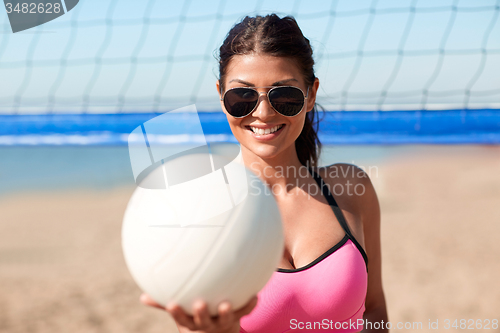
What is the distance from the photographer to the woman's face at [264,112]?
5.03 feet

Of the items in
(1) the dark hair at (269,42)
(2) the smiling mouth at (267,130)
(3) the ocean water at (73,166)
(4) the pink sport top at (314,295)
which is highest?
→ (1) the dark hair at (269,42)

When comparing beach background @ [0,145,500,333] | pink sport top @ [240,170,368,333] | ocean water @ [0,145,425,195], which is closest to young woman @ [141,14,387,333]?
pink sport top @ [240,170,368,333]

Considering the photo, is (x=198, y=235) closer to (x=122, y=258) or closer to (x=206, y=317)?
(x=206, y=317)

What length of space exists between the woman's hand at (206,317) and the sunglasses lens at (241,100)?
642 millimetres

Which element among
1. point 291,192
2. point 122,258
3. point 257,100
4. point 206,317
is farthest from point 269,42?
point 122,258

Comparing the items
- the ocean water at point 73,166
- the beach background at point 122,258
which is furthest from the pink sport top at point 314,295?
the ocean water at point 73,166

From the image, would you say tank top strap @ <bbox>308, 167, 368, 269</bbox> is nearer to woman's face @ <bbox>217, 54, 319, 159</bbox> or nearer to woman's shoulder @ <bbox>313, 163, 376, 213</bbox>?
woman's shoulder @ <bbox>313, 163, 376, 213</bbox>

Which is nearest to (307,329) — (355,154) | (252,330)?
(252,330)

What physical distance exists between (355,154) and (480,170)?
138 inches

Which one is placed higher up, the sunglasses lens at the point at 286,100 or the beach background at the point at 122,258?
the sunglasses lens at the point at 286,100

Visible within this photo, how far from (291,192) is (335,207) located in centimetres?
17

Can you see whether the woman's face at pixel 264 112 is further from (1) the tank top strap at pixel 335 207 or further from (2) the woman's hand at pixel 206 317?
(2) the woman's hand at pixel 206 317

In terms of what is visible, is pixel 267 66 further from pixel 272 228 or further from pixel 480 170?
pixel 480 170

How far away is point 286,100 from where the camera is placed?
1.53 meters
